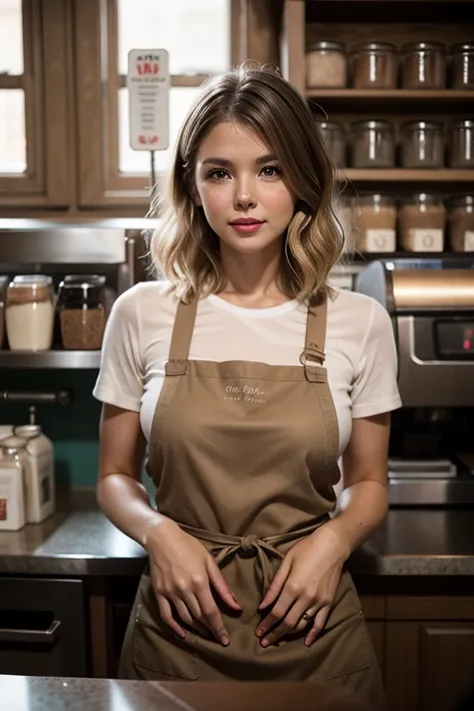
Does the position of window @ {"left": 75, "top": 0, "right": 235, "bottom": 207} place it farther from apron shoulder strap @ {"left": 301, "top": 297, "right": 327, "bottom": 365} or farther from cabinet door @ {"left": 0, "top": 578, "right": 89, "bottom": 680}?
cabinet door @ {"left": 0, "top": 578, "right": 89, "bottom": 680}

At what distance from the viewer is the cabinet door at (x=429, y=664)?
153 centimetres

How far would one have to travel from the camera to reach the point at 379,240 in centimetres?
195

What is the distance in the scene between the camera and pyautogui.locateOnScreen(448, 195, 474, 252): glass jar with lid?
6.41 ft

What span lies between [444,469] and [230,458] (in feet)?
2.17

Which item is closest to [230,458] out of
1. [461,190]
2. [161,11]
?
[461,190]

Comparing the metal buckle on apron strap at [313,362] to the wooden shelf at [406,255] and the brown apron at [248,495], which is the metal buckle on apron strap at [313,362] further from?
the wooden shelf at [406,255]

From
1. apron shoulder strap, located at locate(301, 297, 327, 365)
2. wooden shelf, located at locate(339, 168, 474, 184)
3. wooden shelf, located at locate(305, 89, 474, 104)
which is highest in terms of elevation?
wooden shelf, located at locate(305, 89, 474, 104)

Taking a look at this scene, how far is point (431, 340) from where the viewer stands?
1.66 metres

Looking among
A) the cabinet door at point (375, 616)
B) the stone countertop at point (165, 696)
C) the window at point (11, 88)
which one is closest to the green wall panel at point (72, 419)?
the window at point (11, 88)

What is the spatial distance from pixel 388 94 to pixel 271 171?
79 centimetres

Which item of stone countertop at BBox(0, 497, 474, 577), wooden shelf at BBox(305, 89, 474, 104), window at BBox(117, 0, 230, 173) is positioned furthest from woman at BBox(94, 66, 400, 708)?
window at BBox(117, 0, 230, 173)

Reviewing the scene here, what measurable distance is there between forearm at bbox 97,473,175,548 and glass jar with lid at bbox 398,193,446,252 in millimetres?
961

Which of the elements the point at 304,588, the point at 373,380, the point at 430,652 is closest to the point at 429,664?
the point at 430,652

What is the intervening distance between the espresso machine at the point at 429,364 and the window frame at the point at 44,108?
0.89 m
